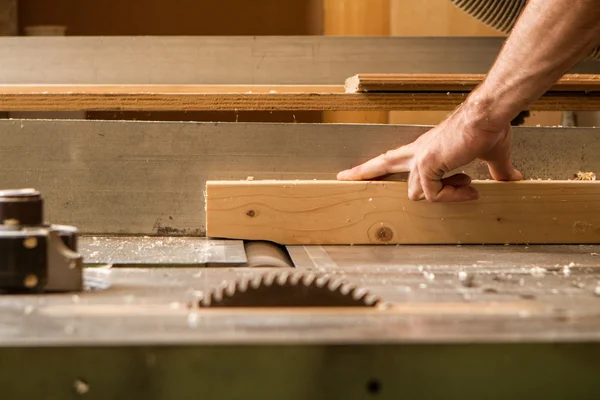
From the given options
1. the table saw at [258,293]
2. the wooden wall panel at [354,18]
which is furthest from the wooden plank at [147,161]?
the wooden wall panel at [354,18]

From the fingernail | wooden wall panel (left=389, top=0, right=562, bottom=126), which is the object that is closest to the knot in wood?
the fingernail

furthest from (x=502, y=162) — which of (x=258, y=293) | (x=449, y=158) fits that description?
(x=258, y=293)

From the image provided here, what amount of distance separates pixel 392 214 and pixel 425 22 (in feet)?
5.91

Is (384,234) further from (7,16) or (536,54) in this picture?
(7,16)

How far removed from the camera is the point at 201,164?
159cm

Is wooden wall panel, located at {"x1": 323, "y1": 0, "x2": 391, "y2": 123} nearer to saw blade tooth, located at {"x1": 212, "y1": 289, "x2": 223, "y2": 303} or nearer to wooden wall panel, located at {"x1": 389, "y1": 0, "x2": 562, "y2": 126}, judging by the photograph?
wooden wall panel, located at {"x1": 389, "y1": 0, "x2": 562, "y2": 126}

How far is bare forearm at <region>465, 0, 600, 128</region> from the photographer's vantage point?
1.30m

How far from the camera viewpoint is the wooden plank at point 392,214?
5.06 ft

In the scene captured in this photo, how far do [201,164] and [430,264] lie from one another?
560 mm

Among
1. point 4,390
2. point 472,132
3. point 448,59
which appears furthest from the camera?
point 448,59

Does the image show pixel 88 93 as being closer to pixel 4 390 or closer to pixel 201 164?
pixel 201 164

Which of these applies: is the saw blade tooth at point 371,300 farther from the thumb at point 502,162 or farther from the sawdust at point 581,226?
the sawdust at point 581,226

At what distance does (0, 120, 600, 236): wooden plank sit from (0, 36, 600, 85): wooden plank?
0.76 meters

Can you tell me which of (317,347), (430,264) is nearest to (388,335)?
(317,347)
